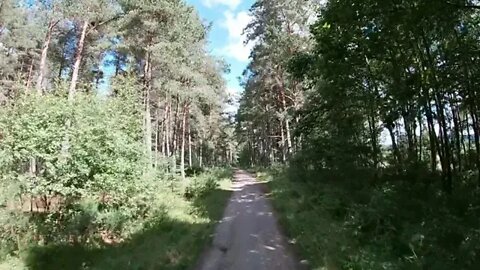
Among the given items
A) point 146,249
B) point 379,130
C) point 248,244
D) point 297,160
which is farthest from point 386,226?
point 379,130

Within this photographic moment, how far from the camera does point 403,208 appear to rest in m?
12.7

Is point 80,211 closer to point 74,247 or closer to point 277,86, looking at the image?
point 74,247

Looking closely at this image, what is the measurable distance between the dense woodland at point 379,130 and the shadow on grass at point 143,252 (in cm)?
299

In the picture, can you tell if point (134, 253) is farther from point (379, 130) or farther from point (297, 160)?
point (379, 130)

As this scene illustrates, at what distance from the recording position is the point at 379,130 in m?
24.1

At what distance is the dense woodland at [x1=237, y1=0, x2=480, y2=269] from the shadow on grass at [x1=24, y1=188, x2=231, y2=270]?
9.82 feet

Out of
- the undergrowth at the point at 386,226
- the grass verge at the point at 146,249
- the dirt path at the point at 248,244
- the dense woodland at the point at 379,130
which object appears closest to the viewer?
the undergrowth at the point at 386,226

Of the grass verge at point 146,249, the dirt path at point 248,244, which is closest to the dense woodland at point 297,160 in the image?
the grass verge at point 146,249

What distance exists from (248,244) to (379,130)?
14.9 meters

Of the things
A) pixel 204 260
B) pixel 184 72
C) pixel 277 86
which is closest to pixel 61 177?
pixel 204 260

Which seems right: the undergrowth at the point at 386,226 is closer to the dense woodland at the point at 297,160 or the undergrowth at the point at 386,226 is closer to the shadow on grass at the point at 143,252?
the dense woodland at the point at 297,160

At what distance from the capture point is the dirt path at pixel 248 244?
10.0 meters

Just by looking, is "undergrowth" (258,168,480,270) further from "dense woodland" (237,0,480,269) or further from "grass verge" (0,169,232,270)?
"grass verge" (0,169,232,270)

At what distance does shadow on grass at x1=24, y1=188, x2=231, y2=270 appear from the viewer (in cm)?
1007
